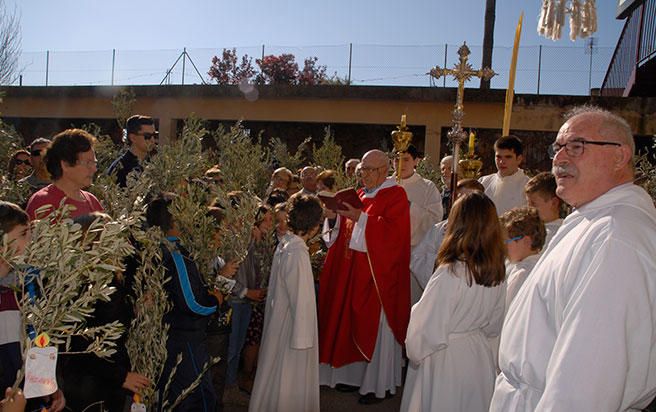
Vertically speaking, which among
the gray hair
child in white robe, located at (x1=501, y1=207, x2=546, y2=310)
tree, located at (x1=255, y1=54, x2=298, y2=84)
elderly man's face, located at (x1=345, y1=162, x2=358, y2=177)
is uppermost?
tree, located at (x1=255, y1=54, x2=298, y2=84)

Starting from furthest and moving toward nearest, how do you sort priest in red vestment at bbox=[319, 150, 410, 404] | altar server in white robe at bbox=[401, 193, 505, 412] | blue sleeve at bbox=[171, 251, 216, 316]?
1. priest in red vestment at bbox=[319, 150, 410, 404]
2. blue sleeve at bbox=[171, 251, 216, 316]
3. altar server in white robe at bbox=[401, 193, 505, 412]

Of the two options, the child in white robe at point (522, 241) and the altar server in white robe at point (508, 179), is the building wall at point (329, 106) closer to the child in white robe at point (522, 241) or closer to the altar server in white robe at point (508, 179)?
the altar server in white robe at point (508, 179)

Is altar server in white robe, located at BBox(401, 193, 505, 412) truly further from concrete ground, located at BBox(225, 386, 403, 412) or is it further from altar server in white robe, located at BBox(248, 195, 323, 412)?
concrete ground, located at BBox(225, 386, 403, 412)

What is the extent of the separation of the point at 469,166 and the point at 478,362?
2587 mm

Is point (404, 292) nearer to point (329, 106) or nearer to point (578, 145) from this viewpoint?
point (578, 145)

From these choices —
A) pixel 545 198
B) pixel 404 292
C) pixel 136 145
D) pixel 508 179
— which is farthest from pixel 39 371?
pixel 508 179

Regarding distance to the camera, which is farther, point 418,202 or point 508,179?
point 418,202

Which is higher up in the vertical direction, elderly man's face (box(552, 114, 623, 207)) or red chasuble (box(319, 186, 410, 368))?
elderly man's face (box(552, 114, 623, 207))

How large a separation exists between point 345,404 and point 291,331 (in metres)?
1.55

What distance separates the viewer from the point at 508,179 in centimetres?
726

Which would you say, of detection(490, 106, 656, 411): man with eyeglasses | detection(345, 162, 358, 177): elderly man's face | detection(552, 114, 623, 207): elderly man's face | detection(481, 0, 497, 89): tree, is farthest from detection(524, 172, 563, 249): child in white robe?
detection(481, 0, 497, 89): tree

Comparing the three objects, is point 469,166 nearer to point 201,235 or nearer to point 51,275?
point 201,235

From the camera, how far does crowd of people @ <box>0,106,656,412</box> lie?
7.24 feet

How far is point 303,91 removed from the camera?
644 inches
